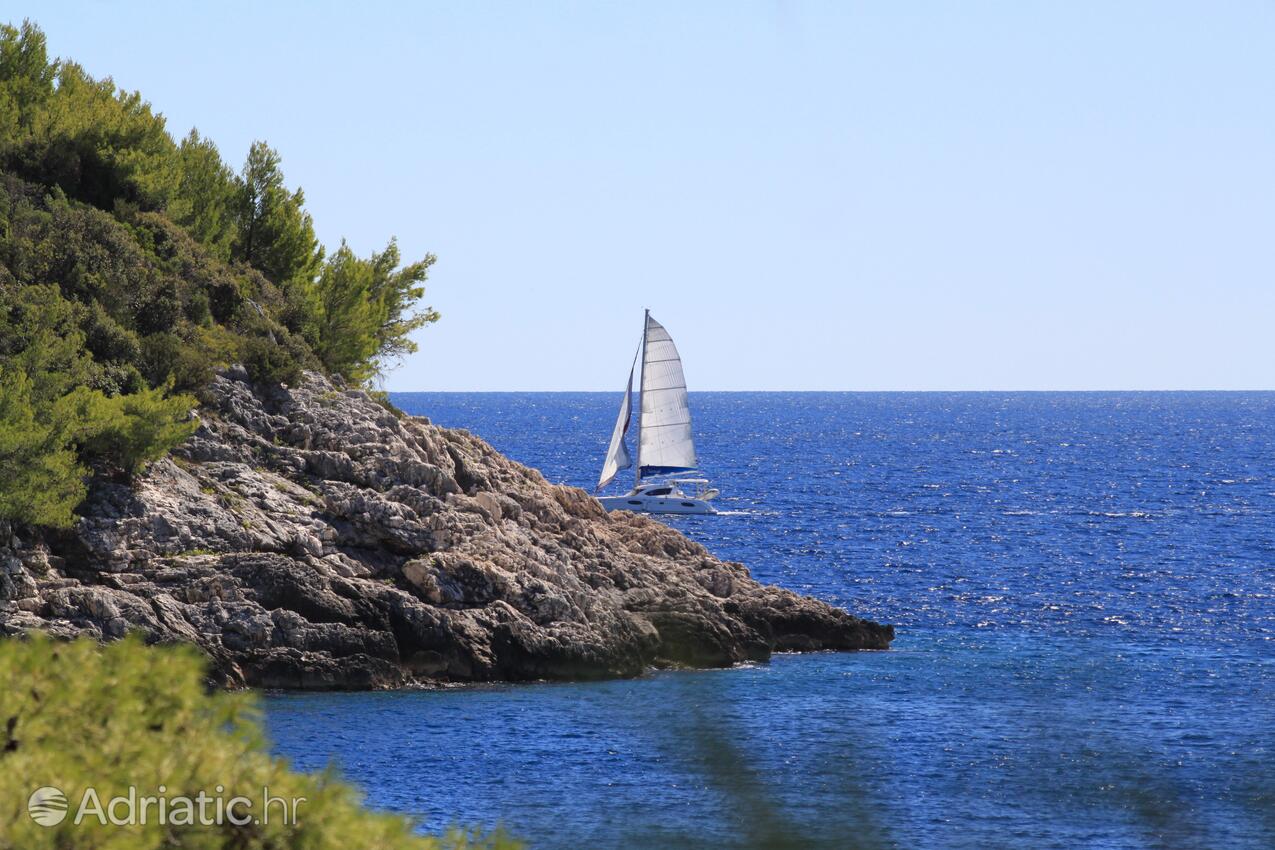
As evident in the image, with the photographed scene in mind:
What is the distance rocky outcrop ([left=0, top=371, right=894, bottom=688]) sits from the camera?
135 ft

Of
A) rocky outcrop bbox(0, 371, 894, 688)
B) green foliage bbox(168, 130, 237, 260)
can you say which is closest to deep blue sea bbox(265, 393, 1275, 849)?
rocky outcrop bbox(0, 371, 894, 688)

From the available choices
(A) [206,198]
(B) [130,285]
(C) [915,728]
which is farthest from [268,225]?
(C) [915,728]

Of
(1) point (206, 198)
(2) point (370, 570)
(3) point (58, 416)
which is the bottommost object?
(2) point (370, 570)

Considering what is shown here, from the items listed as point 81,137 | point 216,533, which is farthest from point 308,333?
point 216,533

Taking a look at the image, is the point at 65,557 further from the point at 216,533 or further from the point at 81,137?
the point at 81,137

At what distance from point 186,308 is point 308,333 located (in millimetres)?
6003

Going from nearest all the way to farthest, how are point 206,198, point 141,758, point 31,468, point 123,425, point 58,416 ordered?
point 141,758, point 31,468, point 58,416, point 123,425, point 206,198

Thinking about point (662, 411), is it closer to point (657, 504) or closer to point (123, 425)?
point (657, 504)

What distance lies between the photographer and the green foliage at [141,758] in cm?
745

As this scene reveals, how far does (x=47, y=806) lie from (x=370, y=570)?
39290 millimetres

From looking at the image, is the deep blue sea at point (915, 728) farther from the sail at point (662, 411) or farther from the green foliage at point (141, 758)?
the sail at point (662, 411)

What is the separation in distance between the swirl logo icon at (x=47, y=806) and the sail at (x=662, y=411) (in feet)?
286

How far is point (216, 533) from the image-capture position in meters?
43.5

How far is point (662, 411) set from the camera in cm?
9669
